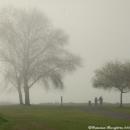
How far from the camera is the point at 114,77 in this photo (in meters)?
70.4

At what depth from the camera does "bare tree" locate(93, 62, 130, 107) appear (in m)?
69.6

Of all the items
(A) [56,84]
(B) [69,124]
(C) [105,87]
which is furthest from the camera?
(C) [105,87]

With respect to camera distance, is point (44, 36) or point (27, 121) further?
point (44, 36)

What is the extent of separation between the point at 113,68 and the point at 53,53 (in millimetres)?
13298

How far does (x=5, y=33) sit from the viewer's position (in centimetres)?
6512

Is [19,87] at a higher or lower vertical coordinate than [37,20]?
lower

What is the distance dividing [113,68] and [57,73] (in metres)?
13.0

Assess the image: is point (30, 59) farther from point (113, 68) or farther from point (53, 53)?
point (113, 68)

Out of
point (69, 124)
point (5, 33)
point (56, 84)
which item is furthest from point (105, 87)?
point (69, 124)

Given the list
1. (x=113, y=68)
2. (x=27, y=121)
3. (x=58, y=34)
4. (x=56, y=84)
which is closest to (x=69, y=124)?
(x=27, y=121)

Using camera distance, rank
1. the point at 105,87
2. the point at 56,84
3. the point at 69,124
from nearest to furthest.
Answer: the point at 69,124 < the point at 56,84 < the point at 105,87

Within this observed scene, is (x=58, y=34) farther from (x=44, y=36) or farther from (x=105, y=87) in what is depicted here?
(x=105, y=87)

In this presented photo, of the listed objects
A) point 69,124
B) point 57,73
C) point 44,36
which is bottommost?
point 69,124

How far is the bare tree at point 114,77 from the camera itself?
69625 mm
